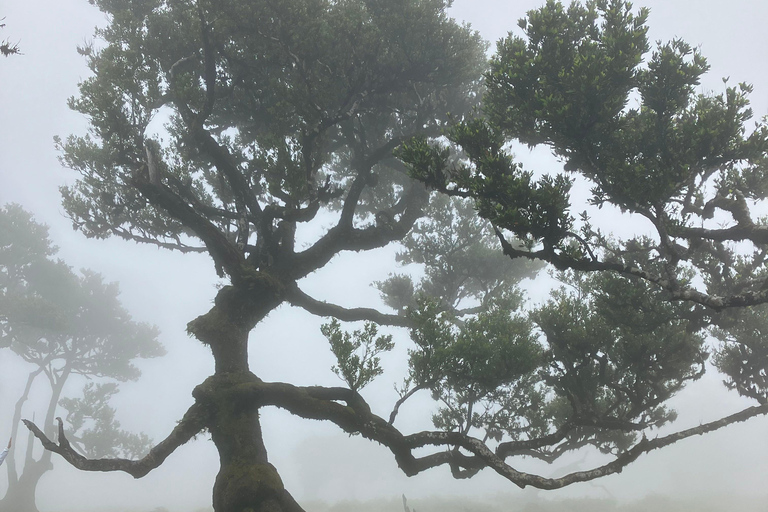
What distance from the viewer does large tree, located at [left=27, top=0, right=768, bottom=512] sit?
1032 cm

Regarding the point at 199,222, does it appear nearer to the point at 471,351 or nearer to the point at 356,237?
the point at 356,237

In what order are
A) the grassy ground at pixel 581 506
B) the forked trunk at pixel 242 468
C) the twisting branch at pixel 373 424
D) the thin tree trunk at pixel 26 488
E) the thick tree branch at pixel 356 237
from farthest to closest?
the thin tree trunk at pixel 26 488 < the grassy ground at pixel 581 506 < the thick tree branch at pixel 356 237 < the twisting branch at pixel 373 424 < the forked trunk at pixel 242 468

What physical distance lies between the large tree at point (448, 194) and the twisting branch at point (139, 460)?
3.1 inches

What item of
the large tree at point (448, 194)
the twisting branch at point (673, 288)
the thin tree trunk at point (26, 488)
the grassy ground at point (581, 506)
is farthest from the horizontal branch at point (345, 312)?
the thin tree trunk at point (26, 488)

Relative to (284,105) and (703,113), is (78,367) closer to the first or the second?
(284,105)

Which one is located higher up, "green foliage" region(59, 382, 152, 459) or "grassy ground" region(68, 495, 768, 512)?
"green foliage" region(59, 382, 152, 459)

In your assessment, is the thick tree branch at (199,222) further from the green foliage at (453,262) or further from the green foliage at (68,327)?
the green foliage at (68,327)

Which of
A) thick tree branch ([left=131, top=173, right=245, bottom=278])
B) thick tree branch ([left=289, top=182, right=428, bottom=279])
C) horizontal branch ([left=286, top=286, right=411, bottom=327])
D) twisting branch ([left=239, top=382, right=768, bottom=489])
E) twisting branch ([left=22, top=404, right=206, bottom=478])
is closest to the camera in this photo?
twisting branch ([left=22, top=404, right=206, bottom=478])

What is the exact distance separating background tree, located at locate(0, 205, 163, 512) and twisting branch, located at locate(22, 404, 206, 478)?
36086mm

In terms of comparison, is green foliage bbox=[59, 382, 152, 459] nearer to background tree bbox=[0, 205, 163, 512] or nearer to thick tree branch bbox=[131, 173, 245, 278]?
background tree bbox=[0, 205, 163, 512]

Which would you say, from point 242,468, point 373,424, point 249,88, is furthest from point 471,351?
point 249,88

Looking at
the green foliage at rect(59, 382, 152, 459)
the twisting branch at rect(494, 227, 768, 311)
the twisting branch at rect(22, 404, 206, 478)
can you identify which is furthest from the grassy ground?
the twisting branch at rect(494, 227, 768, 311)

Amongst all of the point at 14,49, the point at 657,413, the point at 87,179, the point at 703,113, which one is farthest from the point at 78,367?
the point at 703,113

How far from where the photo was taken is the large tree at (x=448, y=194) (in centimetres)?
1032
